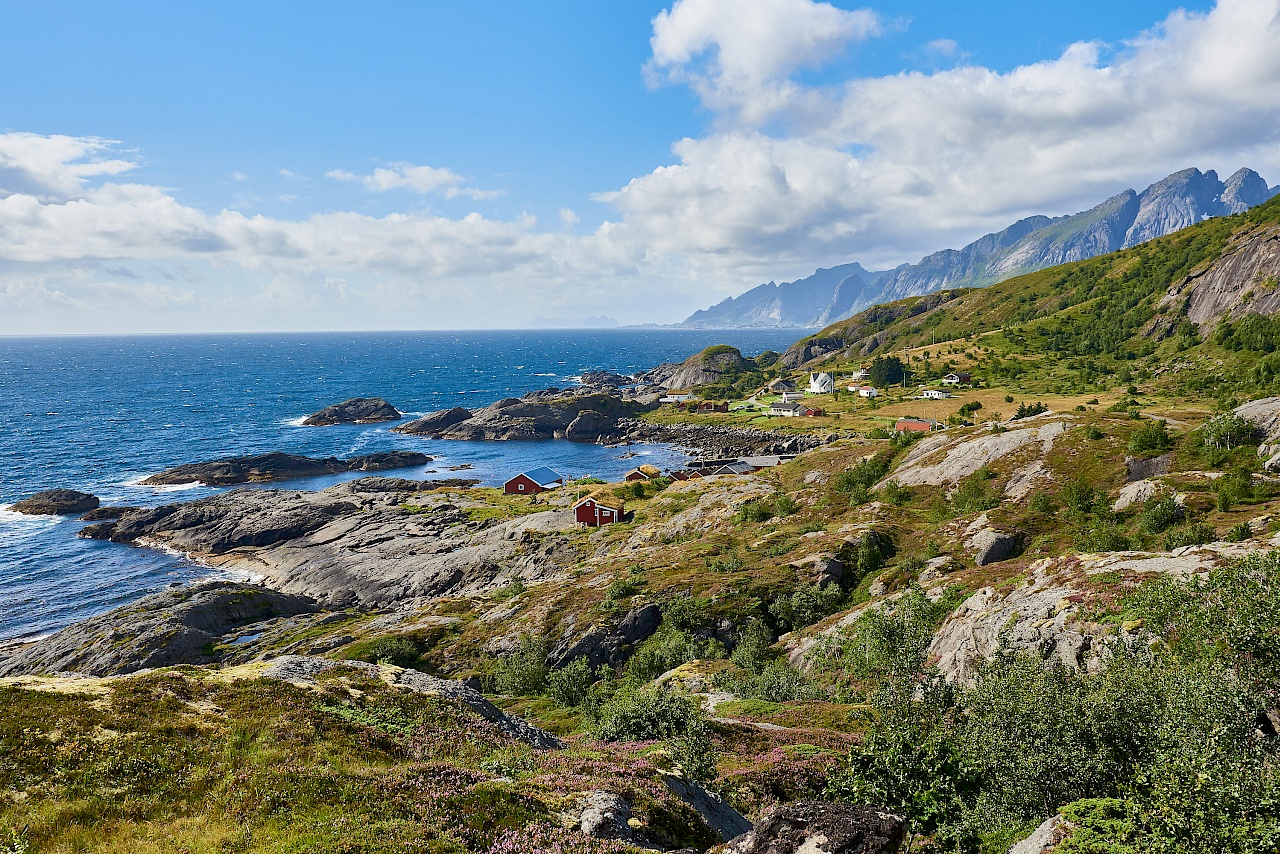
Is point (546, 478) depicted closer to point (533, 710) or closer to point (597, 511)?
point (597, 511)

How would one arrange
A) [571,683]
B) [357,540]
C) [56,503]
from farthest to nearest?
1. [56,503]
2. [357,540]
3. [571,683]

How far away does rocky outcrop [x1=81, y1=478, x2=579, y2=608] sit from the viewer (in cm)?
7106

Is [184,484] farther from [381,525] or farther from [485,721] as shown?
[485,721]

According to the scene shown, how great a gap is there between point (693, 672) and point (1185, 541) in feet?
89.7

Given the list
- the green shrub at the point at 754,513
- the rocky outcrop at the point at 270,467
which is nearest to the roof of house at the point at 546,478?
the rocky outcrop at the point at 270,467

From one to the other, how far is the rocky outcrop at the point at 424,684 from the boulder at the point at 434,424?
153 meters

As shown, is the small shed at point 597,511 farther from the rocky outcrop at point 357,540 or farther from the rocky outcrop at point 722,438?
the rocky outcrop at point 722,438

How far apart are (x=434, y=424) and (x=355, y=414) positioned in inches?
1245

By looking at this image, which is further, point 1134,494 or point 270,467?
point 270,467

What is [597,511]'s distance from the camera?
266 feet

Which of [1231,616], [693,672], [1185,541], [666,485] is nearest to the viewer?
[1231,616]

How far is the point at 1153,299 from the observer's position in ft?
541

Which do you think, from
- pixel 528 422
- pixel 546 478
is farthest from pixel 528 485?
pixel 528 422

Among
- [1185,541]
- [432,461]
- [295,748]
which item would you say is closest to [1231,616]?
[1185,541]
